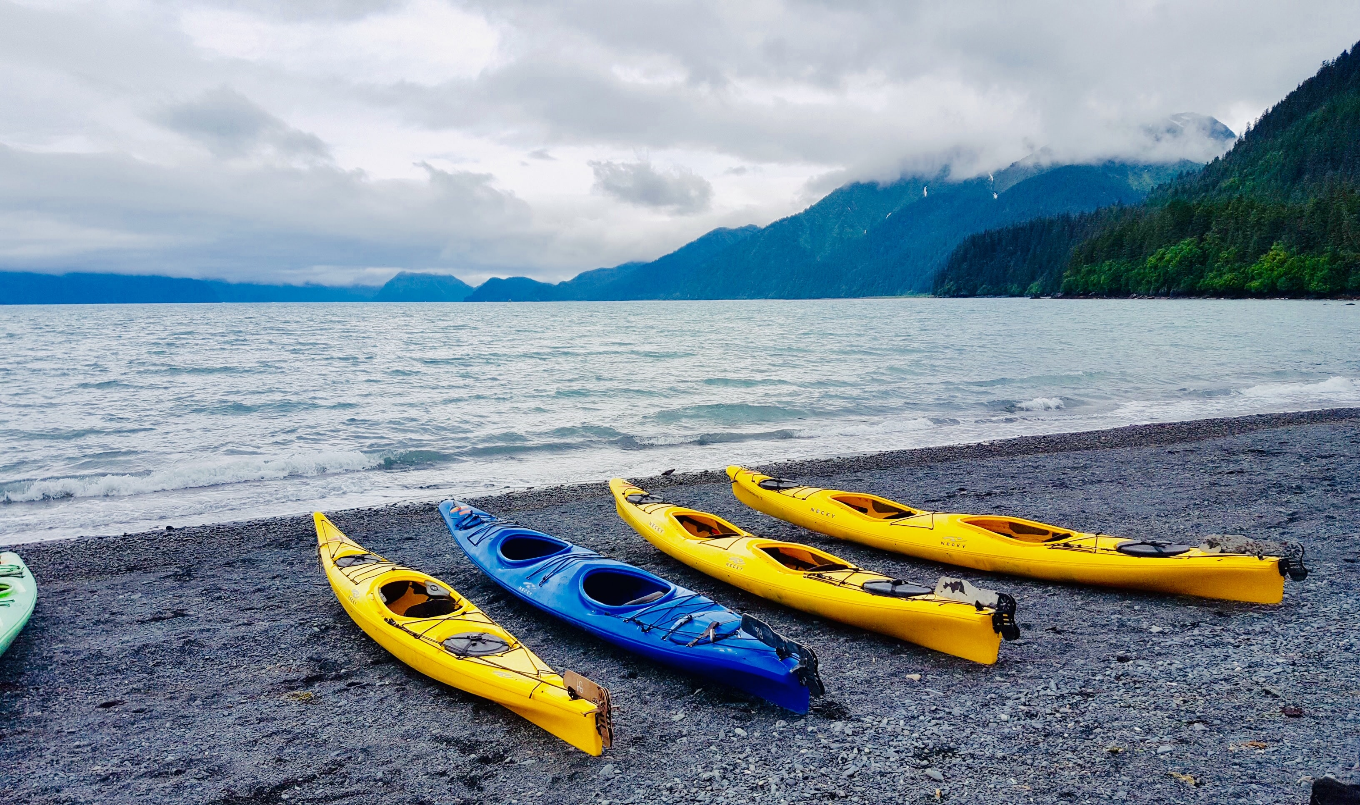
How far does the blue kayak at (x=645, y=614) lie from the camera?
4.57 m

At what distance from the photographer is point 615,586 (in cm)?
642

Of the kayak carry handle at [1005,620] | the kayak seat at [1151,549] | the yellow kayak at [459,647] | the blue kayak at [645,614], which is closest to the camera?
the yellow kayak at [459,647]

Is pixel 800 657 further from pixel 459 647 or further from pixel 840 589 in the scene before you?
pixel 459 647

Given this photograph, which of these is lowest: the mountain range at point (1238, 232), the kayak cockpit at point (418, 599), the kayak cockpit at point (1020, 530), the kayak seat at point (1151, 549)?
the kayak cockpit at point (418, 599)

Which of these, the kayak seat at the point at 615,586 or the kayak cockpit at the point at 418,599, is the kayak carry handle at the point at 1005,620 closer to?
the kayak seat at the point at 615,586

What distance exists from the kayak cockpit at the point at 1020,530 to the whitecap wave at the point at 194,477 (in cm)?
1130

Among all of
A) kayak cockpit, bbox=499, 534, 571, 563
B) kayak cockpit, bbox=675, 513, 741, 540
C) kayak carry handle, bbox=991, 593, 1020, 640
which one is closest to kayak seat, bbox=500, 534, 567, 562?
kayak cockpit, bbox=499, 534, 571, 563

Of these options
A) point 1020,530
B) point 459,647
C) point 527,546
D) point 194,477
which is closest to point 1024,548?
point 1020,530

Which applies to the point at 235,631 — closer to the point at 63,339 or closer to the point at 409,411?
the point at 409,411

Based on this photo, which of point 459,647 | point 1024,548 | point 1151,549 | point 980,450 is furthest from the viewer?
point 980,450

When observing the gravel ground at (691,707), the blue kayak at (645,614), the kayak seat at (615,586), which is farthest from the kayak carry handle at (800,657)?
the kayak seat at (615,586)

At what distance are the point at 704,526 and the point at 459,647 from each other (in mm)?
3395

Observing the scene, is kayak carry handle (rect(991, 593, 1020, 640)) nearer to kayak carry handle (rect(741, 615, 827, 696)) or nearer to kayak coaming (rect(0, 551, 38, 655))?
kayak carry handle (rect(741, 615, 827, 696))

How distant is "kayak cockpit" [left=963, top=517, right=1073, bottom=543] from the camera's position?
7.04 m
